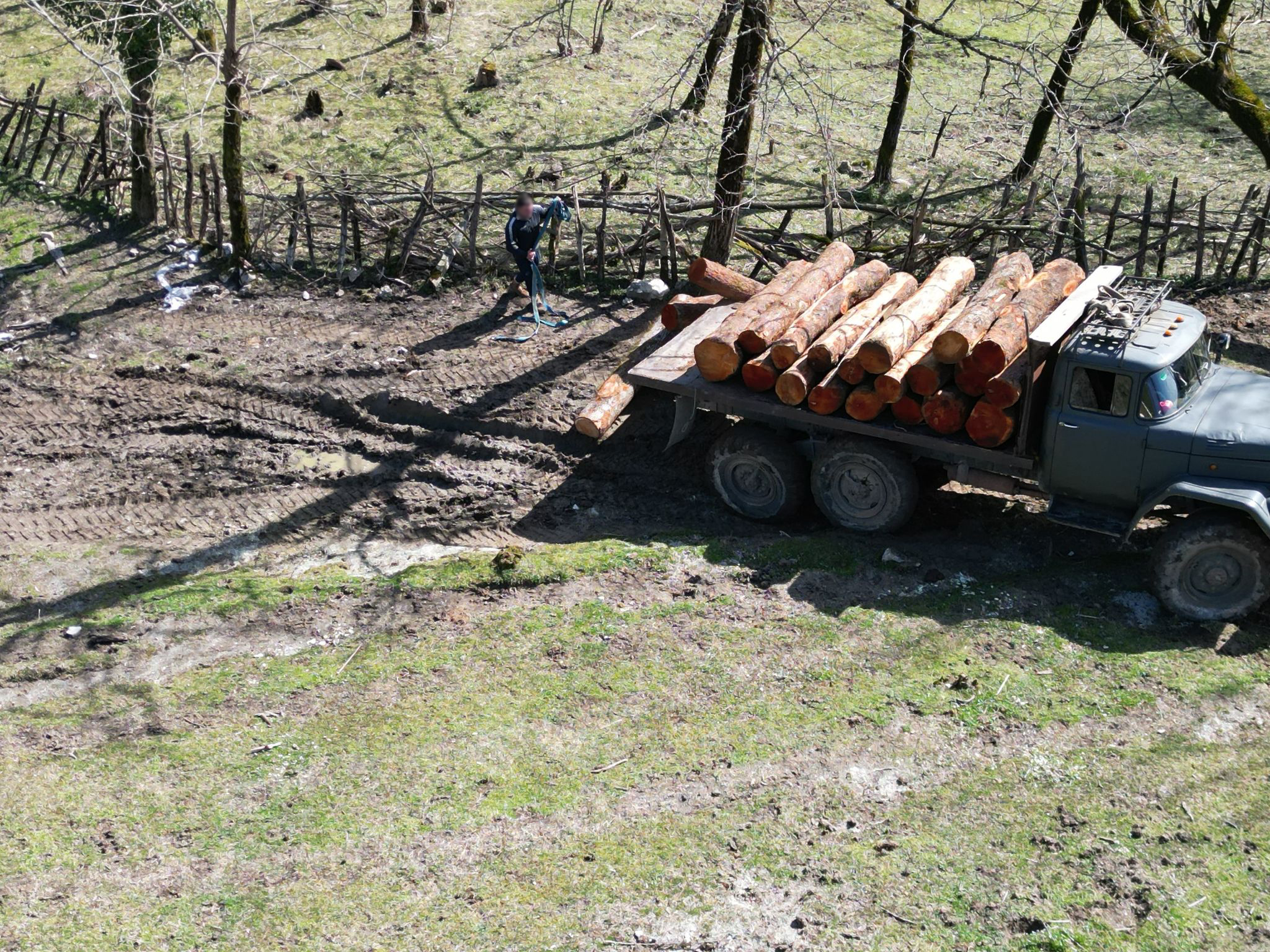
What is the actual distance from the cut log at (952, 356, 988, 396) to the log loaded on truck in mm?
15

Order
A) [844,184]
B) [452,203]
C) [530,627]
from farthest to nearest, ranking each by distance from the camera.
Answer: [844,184] < [452,203] < [530,627]

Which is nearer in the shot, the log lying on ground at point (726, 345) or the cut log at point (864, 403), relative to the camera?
the cut log at point (864, 403)

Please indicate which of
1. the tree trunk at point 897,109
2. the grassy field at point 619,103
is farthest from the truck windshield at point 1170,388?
the tree trunk at point 897,109

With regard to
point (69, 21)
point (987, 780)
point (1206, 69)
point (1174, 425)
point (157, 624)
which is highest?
point (1206, 69)

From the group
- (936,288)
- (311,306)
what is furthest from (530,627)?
(311,306)

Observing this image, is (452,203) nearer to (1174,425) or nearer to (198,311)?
(198,311)

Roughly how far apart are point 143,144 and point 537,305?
6666 millimetres

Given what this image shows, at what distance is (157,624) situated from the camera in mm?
9672

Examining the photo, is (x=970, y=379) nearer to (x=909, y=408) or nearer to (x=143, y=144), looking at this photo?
(x=909, y=408)

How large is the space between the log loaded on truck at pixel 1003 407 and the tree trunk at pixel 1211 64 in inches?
237

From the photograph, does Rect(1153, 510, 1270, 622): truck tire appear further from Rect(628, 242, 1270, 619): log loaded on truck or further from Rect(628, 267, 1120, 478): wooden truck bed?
Rect(628, 267, 1120, 478): wooden truck bed

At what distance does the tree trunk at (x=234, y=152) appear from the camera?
14.1m

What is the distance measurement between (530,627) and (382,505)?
278cm

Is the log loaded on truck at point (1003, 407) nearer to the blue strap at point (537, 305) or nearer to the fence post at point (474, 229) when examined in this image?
the blue strap at point (537, 305)
